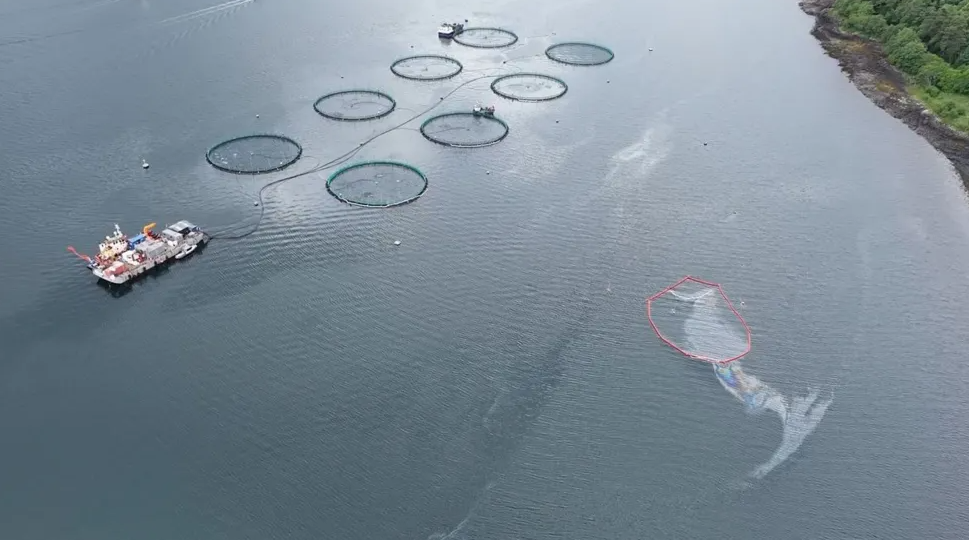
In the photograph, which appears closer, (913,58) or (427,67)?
(427,67)

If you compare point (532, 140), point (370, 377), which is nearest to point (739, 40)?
point (532, 140)

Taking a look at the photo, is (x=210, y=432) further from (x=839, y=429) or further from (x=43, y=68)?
(x=43, y=68)

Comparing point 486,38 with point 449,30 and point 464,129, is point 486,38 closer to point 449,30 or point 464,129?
point 449,30

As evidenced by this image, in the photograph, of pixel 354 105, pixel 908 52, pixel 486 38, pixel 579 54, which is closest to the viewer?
pixel 354 105

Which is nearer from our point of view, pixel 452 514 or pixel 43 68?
pixel 452 514

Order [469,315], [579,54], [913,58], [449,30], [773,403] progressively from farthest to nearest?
[449,30] < [579,54] < [913,58] < [469,315] < [773,403]

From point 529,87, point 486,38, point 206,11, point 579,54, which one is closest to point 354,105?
point 529,87

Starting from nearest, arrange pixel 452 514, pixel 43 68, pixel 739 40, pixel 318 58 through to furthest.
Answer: pixel 452 514 < pixel 43 68 < pixel 318 58 < pixel 739 40
